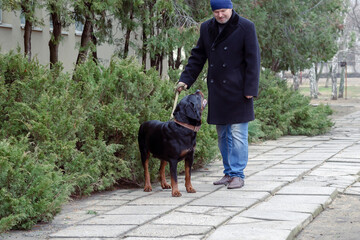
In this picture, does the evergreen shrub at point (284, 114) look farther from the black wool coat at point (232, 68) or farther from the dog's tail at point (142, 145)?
the dog's tail at point (142, 145)

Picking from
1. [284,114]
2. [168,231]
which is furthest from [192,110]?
[284,114]

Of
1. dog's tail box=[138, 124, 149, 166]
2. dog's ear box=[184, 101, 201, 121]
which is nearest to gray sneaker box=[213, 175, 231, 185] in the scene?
dog's tail box=[138, 124, 149, 166]

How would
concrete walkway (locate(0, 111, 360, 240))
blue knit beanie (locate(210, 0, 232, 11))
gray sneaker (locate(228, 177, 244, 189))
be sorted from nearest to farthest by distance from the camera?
concrete walkway (locate(0, 111, 360, 240)), blue knit beanie (locate(210, 0, 232, 11)), gray sneaker (locate(228, 177, 244, 189))

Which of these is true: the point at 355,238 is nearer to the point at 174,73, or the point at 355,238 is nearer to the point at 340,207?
the point at 340,207

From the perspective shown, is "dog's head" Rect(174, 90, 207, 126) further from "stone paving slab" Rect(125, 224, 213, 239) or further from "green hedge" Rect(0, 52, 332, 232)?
"stone paving slab" Rect(125, 224, 213, 239)

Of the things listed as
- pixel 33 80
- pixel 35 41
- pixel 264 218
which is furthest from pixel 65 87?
pixel 35 41

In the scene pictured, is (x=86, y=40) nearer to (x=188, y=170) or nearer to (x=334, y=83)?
(x=188, y=170)

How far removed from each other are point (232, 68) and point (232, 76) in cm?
9

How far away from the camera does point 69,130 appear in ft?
21.6

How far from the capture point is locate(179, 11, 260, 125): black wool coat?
22.9 feet

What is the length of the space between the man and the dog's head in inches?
24.1

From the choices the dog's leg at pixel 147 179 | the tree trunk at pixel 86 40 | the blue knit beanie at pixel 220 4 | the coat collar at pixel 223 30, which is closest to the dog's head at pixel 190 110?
the dog's leg at pixel 147 179

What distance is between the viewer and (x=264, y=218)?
550 centimetres

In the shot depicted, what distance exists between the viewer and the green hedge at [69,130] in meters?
5.25
